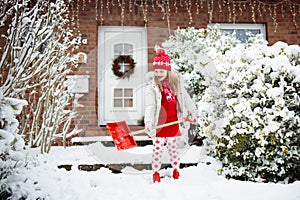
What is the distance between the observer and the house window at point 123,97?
6.64 m

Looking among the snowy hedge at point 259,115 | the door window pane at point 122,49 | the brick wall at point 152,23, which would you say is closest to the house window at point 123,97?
the brick wall at point 152,23

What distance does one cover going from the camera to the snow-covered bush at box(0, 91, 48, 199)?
1883 mm

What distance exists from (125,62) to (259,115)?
3876 millimetres

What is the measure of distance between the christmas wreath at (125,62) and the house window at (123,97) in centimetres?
31

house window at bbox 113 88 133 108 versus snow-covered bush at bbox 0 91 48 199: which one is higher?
house window at bbox 113 88 133 108

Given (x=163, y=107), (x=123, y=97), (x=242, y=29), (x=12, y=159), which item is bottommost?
(x=12, y=159)

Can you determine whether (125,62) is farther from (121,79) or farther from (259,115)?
(259,115)

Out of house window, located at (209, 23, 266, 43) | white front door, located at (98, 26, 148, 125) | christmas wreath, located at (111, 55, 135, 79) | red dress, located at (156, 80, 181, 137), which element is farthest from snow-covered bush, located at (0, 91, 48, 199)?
house window, located at (209, 23, 266, 43)

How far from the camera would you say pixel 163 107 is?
3463 mm

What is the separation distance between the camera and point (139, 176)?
3801mm

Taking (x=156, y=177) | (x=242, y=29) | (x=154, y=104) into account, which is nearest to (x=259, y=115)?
(x=154, y=104)

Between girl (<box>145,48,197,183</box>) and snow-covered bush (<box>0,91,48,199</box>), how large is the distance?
56.8 inches

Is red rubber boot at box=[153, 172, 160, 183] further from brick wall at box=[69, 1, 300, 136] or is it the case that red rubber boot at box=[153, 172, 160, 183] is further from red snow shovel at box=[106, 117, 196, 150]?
→ brick wall at box=[69, 1, 300, 136]

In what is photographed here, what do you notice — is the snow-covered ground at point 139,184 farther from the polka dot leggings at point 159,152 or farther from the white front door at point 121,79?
the white front door at point 121,79
